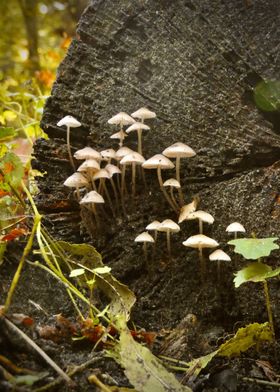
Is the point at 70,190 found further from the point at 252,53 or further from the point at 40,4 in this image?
the point at 40,4

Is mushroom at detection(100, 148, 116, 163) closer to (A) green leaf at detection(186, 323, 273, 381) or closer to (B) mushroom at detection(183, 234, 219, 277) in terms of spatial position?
(B) mushroom at detection(183, 234, 219, 277)

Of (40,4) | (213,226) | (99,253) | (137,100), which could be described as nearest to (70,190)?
(99,253)

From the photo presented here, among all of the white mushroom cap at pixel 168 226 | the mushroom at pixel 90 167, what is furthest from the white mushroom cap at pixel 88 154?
the white mushroom cap at pixel 168 226

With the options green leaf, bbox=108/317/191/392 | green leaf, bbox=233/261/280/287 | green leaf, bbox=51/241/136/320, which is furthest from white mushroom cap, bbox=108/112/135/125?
green leaf, bbox=108/317/191/392

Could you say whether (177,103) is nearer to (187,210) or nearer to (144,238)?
(187,210)

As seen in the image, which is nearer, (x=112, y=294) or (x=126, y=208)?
(x=112, y=294)

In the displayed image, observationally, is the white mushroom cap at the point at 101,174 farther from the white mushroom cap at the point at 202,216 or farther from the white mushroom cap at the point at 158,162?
the white mushroom cap at the point at 202,216

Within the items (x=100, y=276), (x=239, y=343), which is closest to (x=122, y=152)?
(x=100, y=276)
